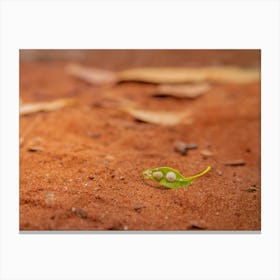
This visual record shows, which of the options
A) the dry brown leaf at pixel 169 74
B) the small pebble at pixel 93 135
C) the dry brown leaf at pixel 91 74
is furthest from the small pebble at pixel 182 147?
the dry brown leaf at pixel 91 74

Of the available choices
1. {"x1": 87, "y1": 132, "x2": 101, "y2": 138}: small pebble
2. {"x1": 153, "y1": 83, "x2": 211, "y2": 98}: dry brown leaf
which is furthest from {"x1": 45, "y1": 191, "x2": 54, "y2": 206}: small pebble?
{"x1": 153, "y1": 83, "x2": 211, "y2": 98}: dry brown leaf

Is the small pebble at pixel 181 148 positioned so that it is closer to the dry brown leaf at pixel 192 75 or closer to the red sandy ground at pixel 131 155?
the red sandy ground at pixel 131 155


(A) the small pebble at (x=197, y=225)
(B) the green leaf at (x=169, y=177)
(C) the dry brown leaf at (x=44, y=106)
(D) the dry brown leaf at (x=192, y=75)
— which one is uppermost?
(D) the dry brown leaf at (x=192, y=75)

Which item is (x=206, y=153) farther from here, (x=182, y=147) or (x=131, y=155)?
(x=131, y=155)

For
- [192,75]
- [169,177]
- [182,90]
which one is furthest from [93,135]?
[192,75]

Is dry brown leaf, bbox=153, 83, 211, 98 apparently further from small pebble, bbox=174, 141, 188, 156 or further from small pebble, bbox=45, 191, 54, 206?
small pebble, bbox=45, 191, 54, 206

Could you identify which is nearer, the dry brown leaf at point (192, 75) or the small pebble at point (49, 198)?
the small pebble at point (49, 198)
